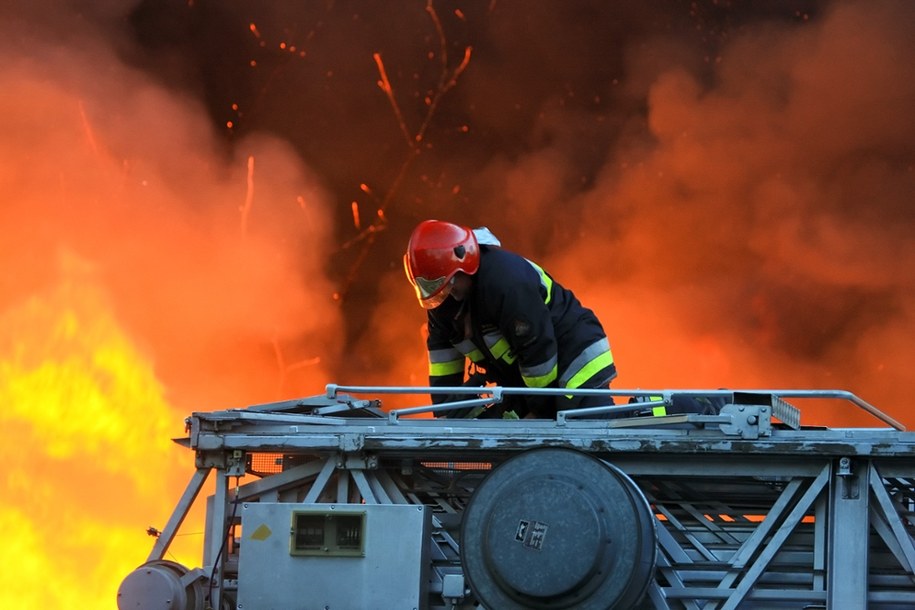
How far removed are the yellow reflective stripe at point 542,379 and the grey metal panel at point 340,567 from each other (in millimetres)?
1132

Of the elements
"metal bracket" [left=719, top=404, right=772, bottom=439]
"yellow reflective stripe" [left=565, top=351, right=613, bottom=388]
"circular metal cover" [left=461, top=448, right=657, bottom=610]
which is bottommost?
"circular metal cover" [left=461, top=448, right=657, bottom=610]

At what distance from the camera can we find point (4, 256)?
12.4m

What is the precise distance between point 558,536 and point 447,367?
2.00 meters

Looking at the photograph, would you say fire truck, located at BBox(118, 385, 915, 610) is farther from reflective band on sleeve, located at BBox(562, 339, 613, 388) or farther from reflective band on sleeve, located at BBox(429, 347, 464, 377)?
reflective band on sleeve, located at BBox(429, 347, 464, 377)

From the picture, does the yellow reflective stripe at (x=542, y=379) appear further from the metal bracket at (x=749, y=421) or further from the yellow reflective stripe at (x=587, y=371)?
the metal bracket at (x=749, y=421)

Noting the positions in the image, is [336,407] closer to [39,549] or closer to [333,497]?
[333,497]

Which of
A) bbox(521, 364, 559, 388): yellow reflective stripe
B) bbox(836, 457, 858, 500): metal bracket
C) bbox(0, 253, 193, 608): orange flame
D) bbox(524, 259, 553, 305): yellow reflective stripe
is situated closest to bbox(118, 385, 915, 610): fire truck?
bbox(836, 457, 858, 500): metal bracket

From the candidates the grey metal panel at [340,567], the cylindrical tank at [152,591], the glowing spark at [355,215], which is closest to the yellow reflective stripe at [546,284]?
the grey metal panel at [340,567]

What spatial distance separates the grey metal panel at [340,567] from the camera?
20.8 ft

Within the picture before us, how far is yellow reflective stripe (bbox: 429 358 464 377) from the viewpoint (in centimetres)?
791

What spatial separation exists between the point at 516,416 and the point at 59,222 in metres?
6.71

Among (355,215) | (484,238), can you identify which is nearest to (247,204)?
(355,215)

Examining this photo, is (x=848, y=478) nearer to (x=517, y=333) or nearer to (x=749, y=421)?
(x=749, y=421)

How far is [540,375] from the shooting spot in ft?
23.7
